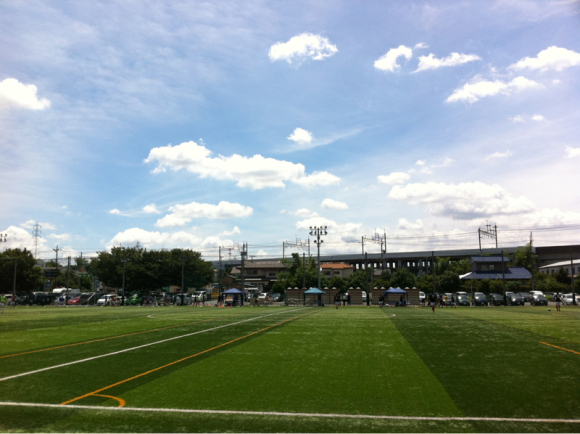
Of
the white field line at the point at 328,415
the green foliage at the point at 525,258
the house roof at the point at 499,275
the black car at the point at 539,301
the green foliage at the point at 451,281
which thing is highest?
the green foliage at the point at 525,258

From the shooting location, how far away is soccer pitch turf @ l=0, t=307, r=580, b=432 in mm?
7301

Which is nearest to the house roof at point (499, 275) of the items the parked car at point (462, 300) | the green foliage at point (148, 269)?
the parked car at point (462, 300)

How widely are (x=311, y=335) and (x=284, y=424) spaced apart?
40.2 feet

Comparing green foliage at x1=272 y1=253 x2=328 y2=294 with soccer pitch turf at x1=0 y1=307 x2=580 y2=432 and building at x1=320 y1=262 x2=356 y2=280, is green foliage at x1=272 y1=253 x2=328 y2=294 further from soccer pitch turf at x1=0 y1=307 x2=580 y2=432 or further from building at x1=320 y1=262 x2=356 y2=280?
soccer pitch turf at x1=0 y1=307 x2=580 y2=432

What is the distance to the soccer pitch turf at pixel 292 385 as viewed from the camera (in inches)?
287

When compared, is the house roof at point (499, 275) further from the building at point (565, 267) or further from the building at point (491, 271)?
the building at point (565, 267)

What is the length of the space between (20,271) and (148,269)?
2258 centimetres

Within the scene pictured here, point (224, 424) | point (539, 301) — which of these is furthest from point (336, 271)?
point (224, 424)

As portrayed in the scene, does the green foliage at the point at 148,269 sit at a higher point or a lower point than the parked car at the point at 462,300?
higher

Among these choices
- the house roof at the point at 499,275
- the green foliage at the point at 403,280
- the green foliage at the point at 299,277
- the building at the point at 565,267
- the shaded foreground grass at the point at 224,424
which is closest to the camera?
the shaded foreground grass at the point at 224,424

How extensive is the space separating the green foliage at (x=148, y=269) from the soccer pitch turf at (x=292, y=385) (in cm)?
6875

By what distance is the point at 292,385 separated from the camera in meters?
9.70

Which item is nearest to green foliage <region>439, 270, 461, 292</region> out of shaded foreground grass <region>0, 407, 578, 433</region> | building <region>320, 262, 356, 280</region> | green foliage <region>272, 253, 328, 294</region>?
green foliage <region>272, 253, 328, 294</region>

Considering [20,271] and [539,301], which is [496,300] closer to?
[539,301]
